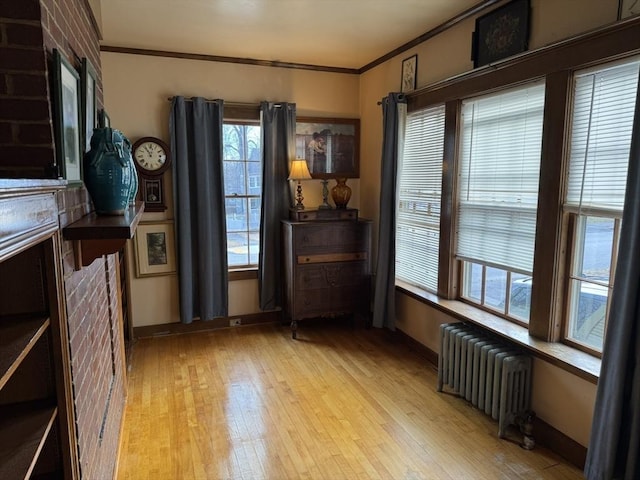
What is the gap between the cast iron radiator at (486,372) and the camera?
247 centimetres

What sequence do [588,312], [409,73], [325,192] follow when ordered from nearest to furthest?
[588,312] → [409,73] → [325,192]

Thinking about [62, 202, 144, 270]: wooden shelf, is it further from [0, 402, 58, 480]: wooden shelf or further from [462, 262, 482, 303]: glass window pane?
[462, 262, 482, 303]: glass window pane

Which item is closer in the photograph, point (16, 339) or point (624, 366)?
point (16, 339)

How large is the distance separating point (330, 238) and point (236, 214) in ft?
3.26

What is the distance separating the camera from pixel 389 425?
262cm

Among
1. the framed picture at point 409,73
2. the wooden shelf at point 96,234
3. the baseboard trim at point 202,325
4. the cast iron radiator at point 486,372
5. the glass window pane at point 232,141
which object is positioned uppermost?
the framed picture at point 409,73

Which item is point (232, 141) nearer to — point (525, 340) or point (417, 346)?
point (417, 346)

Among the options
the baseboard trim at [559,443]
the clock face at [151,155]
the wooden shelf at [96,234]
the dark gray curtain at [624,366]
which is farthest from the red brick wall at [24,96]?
the baseboard trim at [559,443]

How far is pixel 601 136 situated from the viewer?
6.97 ft

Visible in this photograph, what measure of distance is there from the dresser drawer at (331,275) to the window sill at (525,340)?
2.61ft

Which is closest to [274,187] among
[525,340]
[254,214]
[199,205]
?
[254,214]

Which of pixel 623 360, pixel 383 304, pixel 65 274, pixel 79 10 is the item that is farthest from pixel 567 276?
pixel 79 10

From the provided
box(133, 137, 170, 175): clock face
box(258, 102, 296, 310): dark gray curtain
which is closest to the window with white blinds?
box(258, 102, 296, 310): dark gray curtain

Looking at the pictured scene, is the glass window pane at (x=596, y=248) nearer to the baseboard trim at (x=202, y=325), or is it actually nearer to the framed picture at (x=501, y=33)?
the framed picture at (x=501, y=33)
